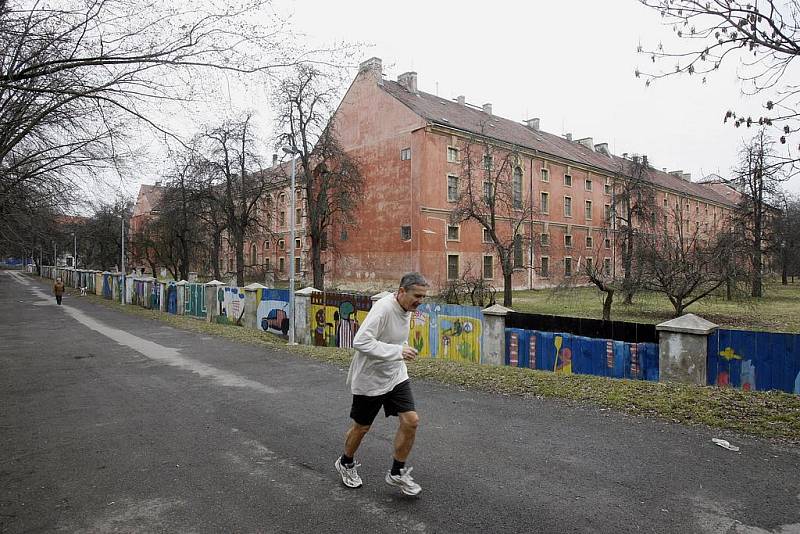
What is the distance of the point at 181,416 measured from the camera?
6.34m

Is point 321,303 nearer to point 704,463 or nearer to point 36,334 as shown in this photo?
point 36,334

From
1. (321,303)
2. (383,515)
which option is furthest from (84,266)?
(383,515)

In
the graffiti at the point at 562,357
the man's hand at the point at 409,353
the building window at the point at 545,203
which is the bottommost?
the graffiti at the point at 562,357

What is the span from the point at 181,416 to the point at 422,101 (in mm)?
36611

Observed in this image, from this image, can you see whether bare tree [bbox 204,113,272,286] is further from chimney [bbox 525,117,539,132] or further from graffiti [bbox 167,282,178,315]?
chimney [bbox 525,117,539,132]

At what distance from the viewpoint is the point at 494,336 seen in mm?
11188

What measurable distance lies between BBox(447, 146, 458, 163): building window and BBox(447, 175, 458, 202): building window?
47.1 inches

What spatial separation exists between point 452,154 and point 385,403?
34.4 m

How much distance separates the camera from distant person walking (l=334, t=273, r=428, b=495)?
3910 mm

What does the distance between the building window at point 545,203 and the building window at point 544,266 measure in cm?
421

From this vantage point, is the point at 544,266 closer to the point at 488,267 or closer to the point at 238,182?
the point at 488,267

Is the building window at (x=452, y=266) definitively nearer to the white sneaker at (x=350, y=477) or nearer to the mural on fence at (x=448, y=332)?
the mural on fence at (x=448, y=332)

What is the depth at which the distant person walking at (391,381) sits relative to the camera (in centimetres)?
391

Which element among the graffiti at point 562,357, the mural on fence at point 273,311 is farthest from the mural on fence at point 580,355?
the mural on fence at point 273,311
